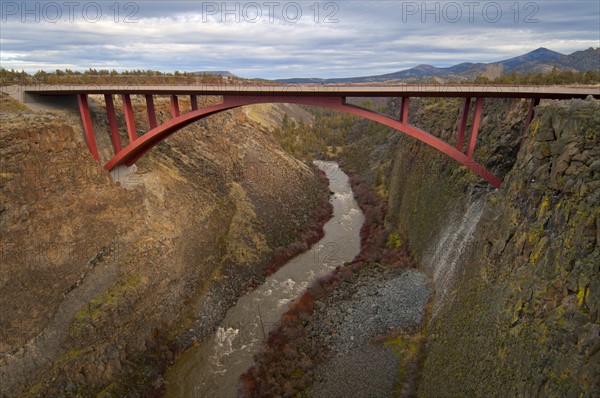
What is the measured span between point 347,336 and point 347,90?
Result: 40.2ft

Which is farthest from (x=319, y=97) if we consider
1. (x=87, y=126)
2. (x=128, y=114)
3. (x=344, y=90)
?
(x=87, y=126)

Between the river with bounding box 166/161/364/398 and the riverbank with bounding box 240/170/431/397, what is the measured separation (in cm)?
85

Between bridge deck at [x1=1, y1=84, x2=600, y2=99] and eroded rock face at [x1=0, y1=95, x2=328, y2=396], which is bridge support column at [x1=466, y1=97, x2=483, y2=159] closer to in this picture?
bridge deck at [x1=1, y1=84, x2=600, y2=99]

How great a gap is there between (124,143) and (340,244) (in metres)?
17.6

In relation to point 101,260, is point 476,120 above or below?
above

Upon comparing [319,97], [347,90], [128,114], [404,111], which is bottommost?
[404,111]

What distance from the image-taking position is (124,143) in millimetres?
23672

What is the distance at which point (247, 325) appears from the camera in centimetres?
1947

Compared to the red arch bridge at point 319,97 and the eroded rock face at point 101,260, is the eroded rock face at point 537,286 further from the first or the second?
the eroded rock face at point 101,260

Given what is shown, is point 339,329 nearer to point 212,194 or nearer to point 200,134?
point 212,194

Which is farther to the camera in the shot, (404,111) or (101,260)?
(101,260)

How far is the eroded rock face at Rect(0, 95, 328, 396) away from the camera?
48.6 ft

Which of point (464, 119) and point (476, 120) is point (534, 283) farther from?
point (464, 119)

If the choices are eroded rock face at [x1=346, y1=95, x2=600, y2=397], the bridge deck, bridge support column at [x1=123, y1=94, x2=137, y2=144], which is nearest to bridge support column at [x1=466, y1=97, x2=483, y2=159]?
the bridge deck
